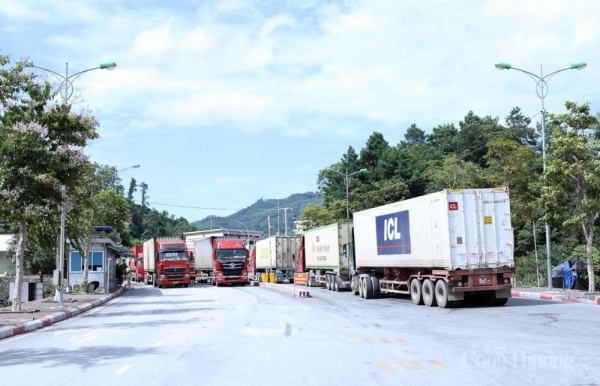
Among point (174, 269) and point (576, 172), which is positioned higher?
point (576, 172)

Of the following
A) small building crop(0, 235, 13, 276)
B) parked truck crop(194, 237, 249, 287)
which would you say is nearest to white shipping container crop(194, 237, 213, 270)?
parked truck crop(194, 237, 249, 287)

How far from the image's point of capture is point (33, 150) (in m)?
19.3

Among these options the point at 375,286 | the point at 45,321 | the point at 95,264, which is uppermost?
the point at 95,264

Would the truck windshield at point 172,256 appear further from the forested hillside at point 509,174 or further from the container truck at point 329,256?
the forested hillside at point 509,174

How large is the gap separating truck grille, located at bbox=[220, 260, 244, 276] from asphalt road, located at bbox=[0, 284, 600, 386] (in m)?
25.1

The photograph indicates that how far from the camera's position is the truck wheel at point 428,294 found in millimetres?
20578

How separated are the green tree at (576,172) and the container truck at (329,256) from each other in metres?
10.4

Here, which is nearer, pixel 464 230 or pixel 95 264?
pixel 464 230

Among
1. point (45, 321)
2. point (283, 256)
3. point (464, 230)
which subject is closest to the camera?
point (45, 321)

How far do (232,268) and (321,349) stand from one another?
33641 mm

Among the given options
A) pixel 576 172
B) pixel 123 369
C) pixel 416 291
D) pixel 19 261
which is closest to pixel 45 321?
pixel 19 261

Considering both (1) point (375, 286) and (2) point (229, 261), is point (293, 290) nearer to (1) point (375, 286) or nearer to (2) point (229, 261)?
(1) point (375, 286)

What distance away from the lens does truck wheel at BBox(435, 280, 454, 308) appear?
64.1 feet

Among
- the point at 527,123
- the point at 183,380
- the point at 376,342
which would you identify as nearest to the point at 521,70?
the point at 376,342
